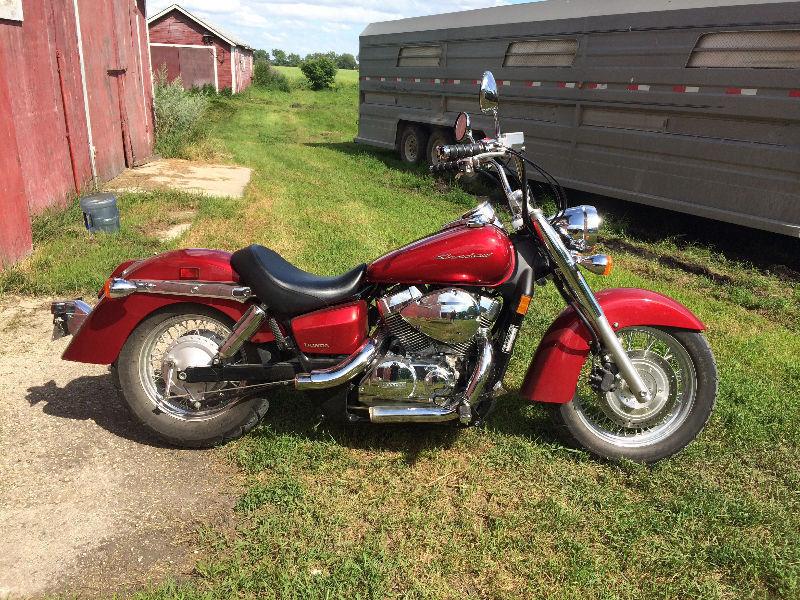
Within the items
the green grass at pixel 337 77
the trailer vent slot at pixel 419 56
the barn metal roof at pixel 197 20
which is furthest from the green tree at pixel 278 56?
the trailer vent slot at pixel 419 56

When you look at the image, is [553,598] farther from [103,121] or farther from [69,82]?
[103,121]

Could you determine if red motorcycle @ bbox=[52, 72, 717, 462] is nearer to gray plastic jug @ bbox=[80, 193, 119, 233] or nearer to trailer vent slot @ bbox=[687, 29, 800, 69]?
gray plastic jug @ bbox=[80, 193, 119, 233]

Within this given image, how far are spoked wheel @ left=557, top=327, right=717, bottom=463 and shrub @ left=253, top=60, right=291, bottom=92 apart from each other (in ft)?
129

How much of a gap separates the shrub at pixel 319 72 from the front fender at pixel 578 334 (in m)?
42.4

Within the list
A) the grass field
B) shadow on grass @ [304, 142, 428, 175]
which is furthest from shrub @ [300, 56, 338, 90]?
the grass field

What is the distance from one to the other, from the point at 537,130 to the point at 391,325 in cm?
617

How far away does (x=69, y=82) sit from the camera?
806 cm

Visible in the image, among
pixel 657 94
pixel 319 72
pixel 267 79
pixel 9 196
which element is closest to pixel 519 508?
pixel 9 196

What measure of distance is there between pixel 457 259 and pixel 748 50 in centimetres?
488

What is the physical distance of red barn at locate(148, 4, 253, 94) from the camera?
1161 inches

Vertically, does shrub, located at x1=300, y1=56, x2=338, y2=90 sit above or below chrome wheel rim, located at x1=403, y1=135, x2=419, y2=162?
above

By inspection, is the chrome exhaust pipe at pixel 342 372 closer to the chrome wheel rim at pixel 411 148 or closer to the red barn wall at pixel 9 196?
the red barn wall at pixel 9 196

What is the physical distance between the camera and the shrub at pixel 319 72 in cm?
4231

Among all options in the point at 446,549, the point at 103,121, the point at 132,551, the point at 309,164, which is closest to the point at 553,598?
the point at 446,549
